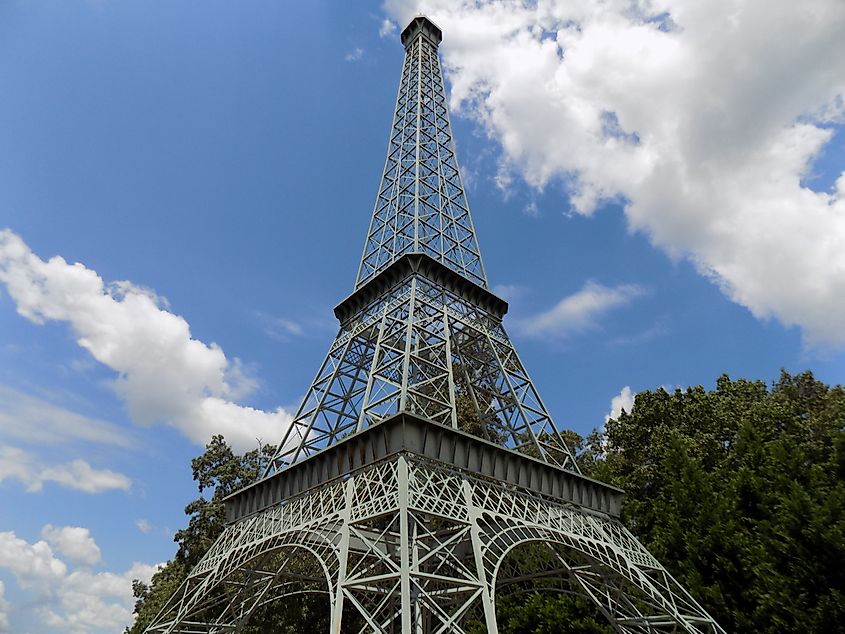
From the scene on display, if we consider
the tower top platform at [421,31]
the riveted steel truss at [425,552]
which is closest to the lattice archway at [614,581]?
the riveted steel truss at [425,552]

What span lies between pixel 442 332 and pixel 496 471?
653 cm

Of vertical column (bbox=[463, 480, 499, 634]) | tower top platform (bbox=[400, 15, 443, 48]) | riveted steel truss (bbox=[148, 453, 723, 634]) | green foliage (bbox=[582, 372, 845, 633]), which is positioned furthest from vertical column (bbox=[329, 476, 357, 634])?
tower top platform (bbox=[400, 15, 443, 48])

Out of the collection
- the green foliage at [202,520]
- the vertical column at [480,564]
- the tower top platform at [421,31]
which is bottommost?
the vertical column at [480,564]

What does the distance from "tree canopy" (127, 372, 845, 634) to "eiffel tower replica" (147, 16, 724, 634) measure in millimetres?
1647

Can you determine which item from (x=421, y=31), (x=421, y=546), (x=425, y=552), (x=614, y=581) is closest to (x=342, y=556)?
(x=421, y=546)

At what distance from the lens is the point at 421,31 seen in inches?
1614

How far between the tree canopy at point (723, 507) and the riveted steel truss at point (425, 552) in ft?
5.92

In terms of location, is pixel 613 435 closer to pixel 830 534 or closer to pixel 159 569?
pixel 830 534

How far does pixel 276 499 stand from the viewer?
20.6 meters

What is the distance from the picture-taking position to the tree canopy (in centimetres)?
1919

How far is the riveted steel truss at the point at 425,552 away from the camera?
14.7 m

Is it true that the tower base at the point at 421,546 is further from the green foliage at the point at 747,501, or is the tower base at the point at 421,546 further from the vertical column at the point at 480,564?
the green foliage at the point at 747,501

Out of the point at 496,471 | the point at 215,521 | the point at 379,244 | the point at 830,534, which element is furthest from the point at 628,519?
the point at 215,521

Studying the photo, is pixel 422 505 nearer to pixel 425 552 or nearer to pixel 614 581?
pixel 425 552
